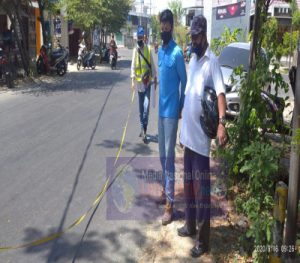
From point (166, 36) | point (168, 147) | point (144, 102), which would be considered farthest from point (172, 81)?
point (144, 102)

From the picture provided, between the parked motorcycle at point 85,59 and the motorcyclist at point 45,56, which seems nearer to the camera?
the motorcyclist at point 45,56

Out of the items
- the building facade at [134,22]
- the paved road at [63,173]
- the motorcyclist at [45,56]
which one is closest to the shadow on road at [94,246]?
the paved road at [63,173]

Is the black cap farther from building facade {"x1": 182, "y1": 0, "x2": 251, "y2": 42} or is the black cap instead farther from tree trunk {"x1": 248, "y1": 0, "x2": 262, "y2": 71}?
building facade {"x1": 182, "y1": 0, "x2": 251, "y2": 42}

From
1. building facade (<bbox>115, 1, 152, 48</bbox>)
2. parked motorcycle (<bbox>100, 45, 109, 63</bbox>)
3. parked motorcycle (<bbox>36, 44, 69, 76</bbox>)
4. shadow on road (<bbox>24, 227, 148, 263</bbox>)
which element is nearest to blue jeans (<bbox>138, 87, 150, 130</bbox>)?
shadow on road (<bbox>24, 227, 148, 263</bbox>)

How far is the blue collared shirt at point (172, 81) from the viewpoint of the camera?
4.01 metres

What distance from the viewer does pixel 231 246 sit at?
369cm

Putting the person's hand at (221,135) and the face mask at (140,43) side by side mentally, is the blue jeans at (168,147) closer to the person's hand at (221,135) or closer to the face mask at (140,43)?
the person's hand at (221,135)

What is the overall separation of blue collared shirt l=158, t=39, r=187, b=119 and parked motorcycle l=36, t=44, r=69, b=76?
14.0m

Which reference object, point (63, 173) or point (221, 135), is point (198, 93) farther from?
point (63, 173)

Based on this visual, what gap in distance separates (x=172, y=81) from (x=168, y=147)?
25.2 inches

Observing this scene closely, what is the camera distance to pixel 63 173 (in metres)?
5.68

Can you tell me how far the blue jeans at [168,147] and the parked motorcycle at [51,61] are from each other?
14.0 meters

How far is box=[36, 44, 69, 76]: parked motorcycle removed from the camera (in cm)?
1716

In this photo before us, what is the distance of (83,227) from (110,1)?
25759 millimetres
